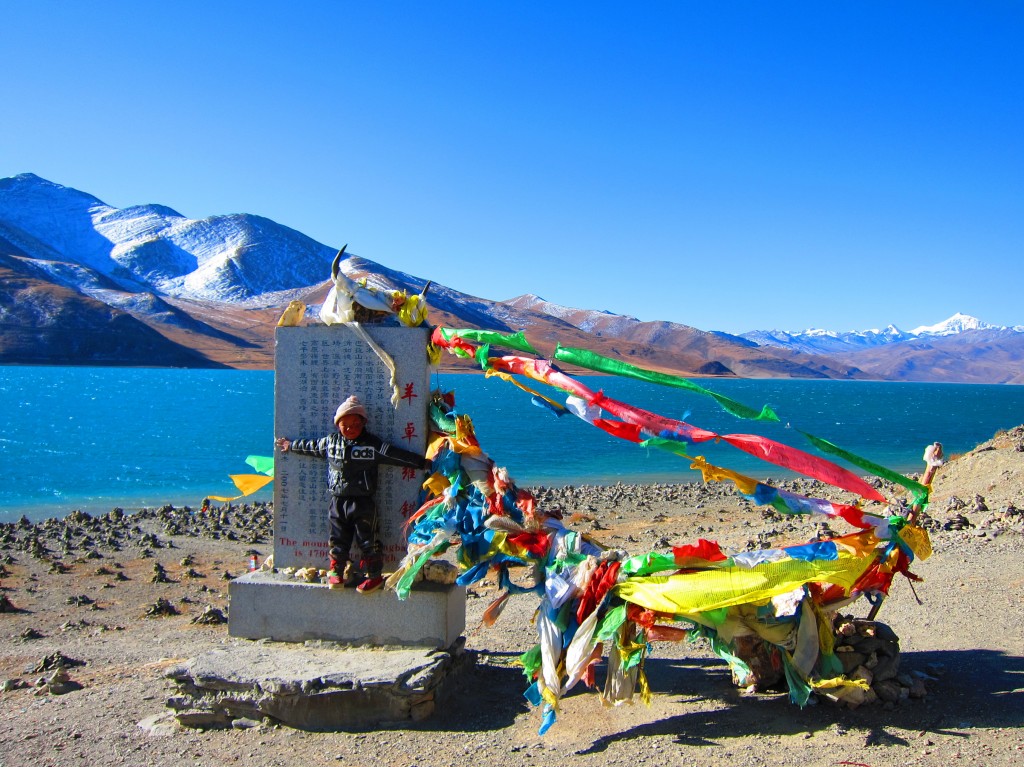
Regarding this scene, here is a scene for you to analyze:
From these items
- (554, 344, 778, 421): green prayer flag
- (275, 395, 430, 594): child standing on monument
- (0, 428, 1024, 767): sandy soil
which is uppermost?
(554, 344, 778, 421): green prayer flag

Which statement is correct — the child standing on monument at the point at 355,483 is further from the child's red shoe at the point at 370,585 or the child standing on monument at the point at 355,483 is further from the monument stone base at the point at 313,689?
the monument stone base at the point at 313,689

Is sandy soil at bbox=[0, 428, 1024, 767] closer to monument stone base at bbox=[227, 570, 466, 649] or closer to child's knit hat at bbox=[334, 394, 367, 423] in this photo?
monument stone base at bbox=[227, 570, 466, 649]

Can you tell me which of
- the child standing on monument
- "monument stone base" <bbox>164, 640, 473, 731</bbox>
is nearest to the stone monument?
the child standing on monument

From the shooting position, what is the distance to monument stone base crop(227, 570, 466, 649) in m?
7.03

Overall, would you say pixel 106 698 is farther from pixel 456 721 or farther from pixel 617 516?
pixel 617 516

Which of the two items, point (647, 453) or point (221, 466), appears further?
point (647, 453)

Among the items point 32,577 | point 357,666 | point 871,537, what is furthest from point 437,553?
point 32,577

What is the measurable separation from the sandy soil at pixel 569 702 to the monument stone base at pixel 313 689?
125mm

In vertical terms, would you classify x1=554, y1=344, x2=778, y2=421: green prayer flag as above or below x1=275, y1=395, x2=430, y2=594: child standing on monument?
above

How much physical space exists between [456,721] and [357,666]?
90 centimetres

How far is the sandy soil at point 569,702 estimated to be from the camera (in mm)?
5582

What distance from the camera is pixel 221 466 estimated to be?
3341 cm

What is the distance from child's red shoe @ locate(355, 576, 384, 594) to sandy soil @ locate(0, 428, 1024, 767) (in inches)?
44.2

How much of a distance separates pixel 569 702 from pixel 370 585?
1.88 meters
